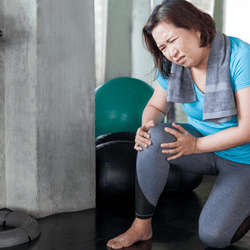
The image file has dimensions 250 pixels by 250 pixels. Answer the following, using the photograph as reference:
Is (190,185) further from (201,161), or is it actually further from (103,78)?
(103,78)

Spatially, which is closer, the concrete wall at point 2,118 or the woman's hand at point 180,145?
the woman's hand at point 180,145

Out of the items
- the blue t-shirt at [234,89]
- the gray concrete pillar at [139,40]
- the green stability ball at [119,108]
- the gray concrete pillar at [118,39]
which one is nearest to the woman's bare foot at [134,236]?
the blue t-shirt at [234,89]

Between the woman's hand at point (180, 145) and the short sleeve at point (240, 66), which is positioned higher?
the short sleeve at point (240, 66)

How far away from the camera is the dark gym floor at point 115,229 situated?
1.45 metres

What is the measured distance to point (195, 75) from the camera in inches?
57.3

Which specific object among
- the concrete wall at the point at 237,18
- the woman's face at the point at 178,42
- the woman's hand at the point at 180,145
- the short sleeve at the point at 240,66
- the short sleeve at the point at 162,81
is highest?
the concrete wall at the point at 237,18

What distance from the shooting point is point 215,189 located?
142cm

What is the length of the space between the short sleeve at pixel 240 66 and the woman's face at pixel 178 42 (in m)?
0.13

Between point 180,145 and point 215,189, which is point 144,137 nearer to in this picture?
point 180,145

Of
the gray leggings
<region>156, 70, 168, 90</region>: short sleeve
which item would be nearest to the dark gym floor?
the gray leggings

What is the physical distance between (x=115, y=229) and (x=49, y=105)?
0.71 m

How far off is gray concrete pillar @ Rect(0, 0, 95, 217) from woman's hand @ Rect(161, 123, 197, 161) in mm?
716

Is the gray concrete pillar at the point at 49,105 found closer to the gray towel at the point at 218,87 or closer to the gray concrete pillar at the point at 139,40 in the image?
the gray towel at the point at 218,87

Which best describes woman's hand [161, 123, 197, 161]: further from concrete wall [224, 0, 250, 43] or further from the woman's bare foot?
concrete wall [224, 0, 250, 43]
